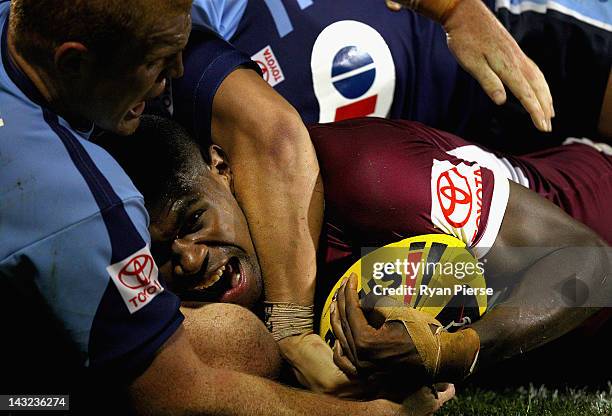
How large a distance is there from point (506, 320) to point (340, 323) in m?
0.50

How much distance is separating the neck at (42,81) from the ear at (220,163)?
72 centimetres

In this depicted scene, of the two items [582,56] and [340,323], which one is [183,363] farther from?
[582,56]

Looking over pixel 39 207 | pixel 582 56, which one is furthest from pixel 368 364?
pixel 582 56

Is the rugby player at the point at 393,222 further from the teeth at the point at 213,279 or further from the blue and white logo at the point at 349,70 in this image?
the blue and white logo at the point at 349,70

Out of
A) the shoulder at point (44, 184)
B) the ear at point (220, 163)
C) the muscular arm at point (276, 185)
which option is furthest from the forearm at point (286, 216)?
the shoulder at point (44, 184)

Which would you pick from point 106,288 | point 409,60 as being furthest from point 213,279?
point 409,60

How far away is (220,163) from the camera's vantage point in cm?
347

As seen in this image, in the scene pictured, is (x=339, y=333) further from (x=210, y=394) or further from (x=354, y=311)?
(x=210, y=394)

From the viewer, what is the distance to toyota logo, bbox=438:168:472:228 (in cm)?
315

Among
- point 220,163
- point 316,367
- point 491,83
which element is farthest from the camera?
point 220,163

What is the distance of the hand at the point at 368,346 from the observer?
281cm

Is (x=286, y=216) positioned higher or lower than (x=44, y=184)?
lower

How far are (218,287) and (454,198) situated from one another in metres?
0.79

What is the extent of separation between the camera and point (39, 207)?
8.56 ft
